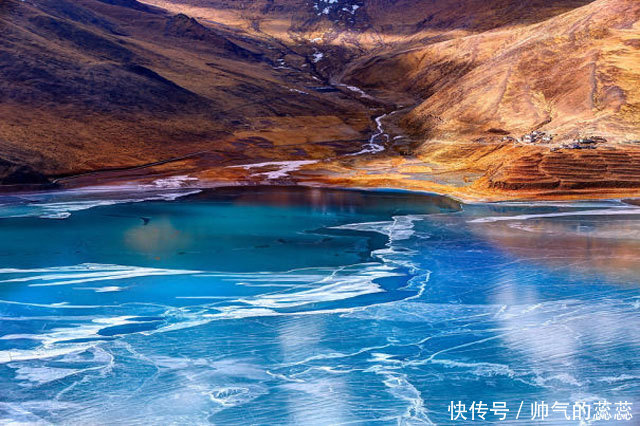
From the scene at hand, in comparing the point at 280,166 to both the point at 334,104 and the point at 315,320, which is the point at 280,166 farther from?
the point at 315,320

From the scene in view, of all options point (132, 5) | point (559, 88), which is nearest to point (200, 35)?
point (132, 5)

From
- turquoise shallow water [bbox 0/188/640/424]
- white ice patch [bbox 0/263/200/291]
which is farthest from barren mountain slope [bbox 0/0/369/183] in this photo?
turquoise shallow water [bbox 0/188/640/424]

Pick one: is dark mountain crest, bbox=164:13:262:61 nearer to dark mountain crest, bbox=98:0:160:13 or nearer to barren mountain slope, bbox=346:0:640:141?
dark mountain crest, bbox=98:0:160:13

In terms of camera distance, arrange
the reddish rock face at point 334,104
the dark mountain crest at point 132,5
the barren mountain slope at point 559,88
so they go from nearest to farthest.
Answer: the reddish rock face at point 334,104
the barren mountain slope at point 559,88
the dark mountain crest at point 132,5

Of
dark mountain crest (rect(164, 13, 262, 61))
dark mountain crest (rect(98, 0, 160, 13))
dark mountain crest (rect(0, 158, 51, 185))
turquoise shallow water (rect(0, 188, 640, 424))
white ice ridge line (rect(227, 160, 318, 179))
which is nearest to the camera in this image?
turquoise shallow water (rect(0, 188, 640, 424))

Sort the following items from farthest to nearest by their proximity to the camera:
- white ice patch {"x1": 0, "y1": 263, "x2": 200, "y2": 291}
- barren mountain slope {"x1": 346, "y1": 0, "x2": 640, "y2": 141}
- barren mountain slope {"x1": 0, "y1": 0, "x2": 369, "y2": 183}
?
barren mountain slope {"x1": 0, "y1": 0, "x2": 369, "y2": 183}, barren mountain slope {"x1": 346, "y1": 0, "x2": 640, "y2": 141}, white ice patch {"x1": 0, "y1": 263, "x2": 200, "y2": 291}

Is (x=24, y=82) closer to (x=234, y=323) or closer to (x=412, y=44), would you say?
(x=234, y=323)

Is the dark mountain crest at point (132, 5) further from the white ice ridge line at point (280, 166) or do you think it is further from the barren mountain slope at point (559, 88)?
the white ice ridge line at point (280, 166)

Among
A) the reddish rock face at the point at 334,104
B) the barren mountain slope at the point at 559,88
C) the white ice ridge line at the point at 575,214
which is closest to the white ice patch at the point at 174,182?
the reddish rock face at the point at 334,104

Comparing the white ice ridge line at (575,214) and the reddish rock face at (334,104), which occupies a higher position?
the reddish rock face at (334,104)
